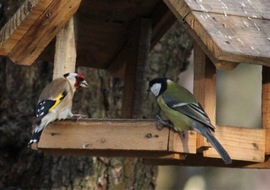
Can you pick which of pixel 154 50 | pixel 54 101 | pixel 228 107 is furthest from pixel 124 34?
pixel 228 107

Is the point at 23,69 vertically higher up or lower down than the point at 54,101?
higher up

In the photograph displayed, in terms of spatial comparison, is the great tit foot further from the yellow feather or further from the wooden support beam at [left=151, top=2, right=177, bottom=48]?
the wooden support beam at [left=151, top=2, right=177, bottom=48]

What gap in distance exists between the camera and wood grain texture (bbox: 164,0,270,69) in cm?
346

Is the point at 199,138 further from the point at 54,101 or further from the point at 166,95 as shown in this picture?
the point at 54,101

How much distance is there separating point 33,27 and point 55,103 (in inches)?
16.3

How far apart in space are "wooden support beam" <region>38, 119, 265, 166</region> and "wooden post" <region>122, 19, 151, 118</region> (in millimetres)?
746

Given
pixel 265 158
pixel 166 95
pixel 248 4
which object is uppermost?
pixel 248 4

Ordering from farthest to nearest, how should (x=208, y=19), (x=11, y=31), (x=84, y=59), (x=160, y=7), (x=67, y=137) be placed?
(x=84, y=59)
(x=160, y=7)
(x=11, y=31)
(x=67, y=137)
(x=208, y=19)

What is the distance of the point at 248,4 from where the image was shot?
3762 mm

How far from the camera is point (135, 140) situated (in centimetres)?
375

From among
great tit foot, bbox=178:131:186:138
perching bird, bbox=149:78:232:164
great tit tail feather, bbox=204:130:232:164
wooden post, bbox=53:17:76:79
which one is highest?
wooden post, bbox=53:17:76:79

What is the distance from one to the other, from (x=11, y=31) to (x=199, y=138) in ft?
3.72

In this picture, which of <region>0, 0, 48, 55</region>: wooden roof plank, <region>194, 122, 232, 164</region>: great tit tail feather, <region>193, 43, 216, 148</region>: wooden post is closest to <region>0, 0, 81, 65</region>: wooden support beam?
<region>0, 0, 48, 55</region>: wooden roof plank

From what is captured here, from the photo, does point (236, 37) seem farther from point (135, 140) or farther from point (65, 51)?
point (65, 51)
